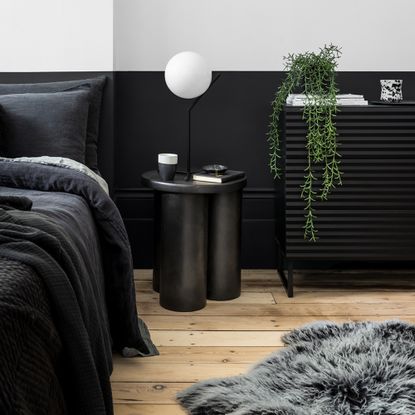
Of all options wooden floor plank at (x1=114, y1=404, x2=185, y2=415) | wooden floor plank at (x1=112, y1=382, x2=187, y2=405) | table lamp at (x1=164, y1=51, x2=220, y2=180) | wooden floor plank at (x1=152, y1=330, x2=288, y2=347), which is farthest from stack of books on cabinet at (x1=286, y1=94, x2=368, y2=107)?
wooden floor plank at (x1=114, y1=404, x2=185, y2=415)

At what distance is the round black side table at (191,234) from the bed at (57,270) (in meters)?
0.32

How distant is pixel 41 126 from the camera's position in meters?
3.08

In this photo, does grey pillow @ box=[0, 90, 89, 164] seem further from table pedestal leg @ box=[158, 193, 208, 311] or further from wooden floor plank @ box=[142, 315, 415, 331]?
wooden floor plank @ box=[142, 315, 415, 331]

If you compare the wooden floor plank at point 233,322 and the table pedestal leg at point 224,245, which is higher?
the table pedestal leg at point 224,245

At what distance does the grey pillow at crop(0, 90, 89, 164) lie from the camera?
3.05m

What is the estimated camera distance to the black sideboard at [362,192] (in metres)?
3.38

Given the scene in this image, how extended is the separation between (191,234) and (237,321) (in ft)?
1.45

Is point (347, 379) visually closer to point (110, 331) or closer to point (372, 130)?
point (110, 331)

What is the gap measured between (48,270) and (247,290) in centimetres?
219

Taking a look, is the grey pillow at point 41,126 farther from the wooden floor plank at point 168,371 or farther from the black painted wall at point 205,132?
the wooden floor plank at point 168,371

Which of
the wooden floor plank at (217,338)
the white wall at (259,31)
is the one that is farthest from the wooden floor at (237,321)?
the white wall at (259,31)

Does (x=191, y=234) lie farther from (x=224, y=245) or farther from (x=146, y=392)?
(x=146, y=392)

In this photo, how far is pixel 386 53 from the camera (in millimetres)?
3865

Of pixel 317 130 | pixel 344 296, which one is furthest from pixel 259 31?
pixel 344 296
